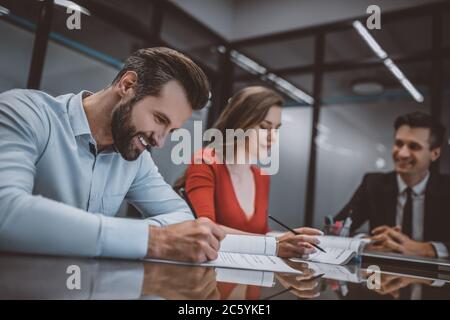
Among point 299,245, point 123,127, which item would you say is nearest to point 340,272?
point 299,245

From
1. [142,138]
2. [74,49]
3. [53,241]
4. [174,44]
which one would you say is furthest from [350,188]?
[53,241]

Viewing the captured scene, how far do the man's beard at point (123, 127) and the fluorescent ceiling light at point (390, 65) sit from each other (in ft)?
6.61

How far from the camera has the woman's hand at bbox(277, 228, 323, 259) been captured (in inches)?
34.5

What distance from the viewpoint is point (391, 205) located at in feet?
5.28

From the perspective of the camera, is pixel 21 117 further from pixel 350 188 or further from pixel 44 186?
pixel 350 188

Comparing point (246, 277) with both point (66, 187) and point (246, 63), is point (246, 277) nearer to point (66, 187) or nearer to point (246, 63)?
point (66, 187)

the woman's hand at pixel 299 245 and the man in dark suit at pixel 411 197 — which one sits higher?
the man in dark suit at pixel 411 197

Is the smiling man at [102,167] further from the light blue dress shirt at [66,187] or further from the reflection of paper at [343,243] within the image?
the reflection of paper at [343,243]

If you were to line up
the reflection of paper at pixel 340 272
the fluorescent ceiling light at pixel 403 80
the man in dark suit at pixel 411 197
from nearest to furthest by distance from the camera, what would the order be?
the reflection of paper at pixel 340 272
the man in dark suit at pixel 411 197
the fluorescent ceiling light at pixel 403 80

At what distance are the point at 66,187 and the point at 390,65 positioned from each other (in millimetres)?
2225

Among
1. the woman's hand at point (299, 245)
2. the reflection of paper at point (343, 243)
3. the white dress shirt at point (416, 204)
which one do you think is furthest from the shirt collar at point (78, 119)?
the white dress shirt at point (416, 204)

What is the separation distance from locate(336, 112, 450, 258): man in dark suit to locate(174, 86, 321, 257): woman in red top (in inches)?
17.4

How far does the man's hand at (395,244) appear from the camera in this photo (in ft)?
4.17

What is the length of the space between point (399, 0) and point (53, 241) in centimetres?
265
